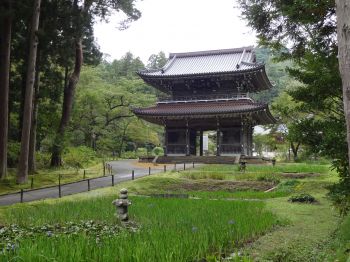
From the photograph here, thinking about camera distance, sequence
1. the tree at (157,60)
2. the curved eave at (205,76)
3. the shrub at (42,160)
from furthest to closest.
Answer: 1. the tree at (157,60)
2. the curved eave at (205,76)
3. the shrub at (42,160)

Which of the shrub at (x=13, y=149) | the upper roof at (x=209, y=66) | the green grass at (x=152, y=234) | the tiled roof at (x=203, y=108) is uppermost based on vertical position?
the upper roof at (x=209, y=66)

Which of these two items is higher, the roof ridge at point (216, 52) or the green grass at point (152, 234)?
the roof ridge at point (216, 52)

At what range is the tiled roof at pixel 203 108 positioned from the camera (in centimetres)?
2879

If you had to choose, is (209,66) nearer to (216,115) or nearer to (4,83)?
(216,115)

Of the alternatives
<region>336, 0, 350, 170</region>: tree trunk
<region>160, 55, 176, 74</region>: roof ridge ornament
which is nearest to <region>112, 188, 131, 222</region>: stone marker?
<region>336, 0, 350, 170</region>: tree trunk

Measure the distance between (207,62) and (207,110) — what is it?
24.1 feet

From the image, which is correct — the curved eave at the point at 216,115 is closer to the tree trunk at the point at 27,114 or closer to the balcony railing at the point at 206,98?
the balcony railing at the point at 206,98

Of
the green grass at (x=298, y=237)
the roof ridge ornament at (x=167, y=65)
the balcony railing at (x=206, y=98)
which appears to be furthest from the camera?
the roof ridge ornament at (x=167, y=65)

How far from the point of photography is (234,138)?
101 ft

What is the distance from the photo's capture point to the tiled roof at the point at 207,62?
105 feet

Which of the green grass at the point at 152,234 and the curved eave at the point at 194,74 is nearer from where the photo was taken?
the green grass at the point at 152,234

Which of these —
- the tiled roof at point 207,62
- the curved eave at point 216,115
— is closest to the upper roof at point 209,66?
the tiled roof at point 207,62

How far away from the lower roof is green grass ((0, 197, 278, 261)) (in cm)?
1959


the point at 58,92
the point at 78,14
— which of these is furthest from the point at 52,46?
the point at 58,92
